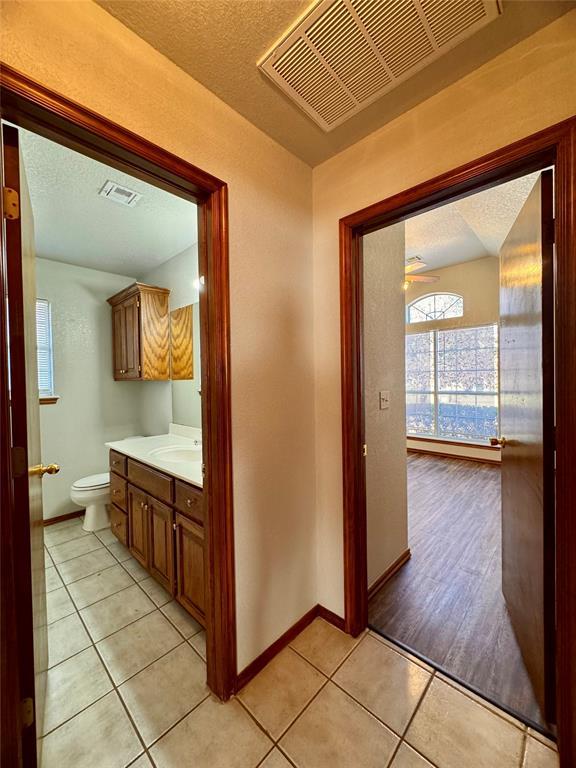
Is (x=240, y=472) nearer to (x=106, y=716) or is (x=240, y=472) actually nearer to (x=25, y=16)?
(x=106, y=716)

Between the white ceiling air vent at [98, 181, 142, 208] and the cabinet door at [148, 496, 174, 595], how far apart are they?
199 cm

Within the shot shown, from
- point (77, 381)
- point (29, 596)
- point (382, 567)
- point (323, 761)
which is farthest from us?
point (77, 381)

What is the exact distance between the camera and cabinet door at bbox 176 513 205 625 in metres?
1.55

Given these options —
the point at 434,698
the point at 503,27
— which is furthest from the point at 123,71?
the point at 434,698

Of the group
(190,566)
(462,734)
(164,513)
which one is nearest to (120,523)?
(164,513)

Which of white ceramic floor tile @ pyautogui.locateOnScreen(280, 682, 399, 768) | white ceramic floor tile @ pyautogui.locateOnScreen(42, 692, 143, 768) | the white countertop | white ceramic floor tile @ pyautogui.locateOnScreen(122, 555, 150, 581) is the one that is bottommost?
white ceramic floor tile @ pyautogui.locateOnScreen(122, 555, 150, 581)

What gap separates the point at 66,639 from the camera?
1.61 m

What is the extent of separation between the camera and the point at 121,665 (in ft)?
4.75

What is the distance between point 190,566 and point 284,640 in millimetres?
614

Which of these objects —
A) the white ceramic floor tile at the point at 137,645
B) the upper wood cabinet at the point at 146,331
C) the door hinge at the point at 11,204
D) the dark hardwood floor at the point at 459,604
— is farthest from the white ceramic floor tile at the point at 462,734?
the upper wood cabinet at the point at 146,331

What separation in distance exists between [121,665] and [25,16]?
8.04ft

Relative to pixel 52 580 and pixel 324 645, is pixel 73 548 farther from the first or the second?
pixel 324 645

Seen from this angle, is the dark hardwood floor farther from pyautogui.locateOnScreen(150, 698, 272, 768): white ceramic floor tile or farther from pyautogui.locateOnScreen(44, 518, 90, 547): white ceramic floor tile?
pyautogui.locateOnScreen(44, 518, 90, 547): white ceramic floor tile

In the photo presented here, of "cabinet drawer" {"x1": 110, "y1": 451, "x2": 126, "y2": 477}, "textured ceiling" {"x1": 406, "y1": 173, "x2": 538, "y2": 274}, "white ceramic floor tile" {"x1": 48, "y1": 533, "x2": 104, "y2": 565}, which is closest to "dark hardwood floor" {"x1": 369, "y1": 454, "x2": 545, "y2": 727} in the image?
"cabinet drawer" {"x1": 110, "y1": 451, "x2": 126, "y2": 477}
